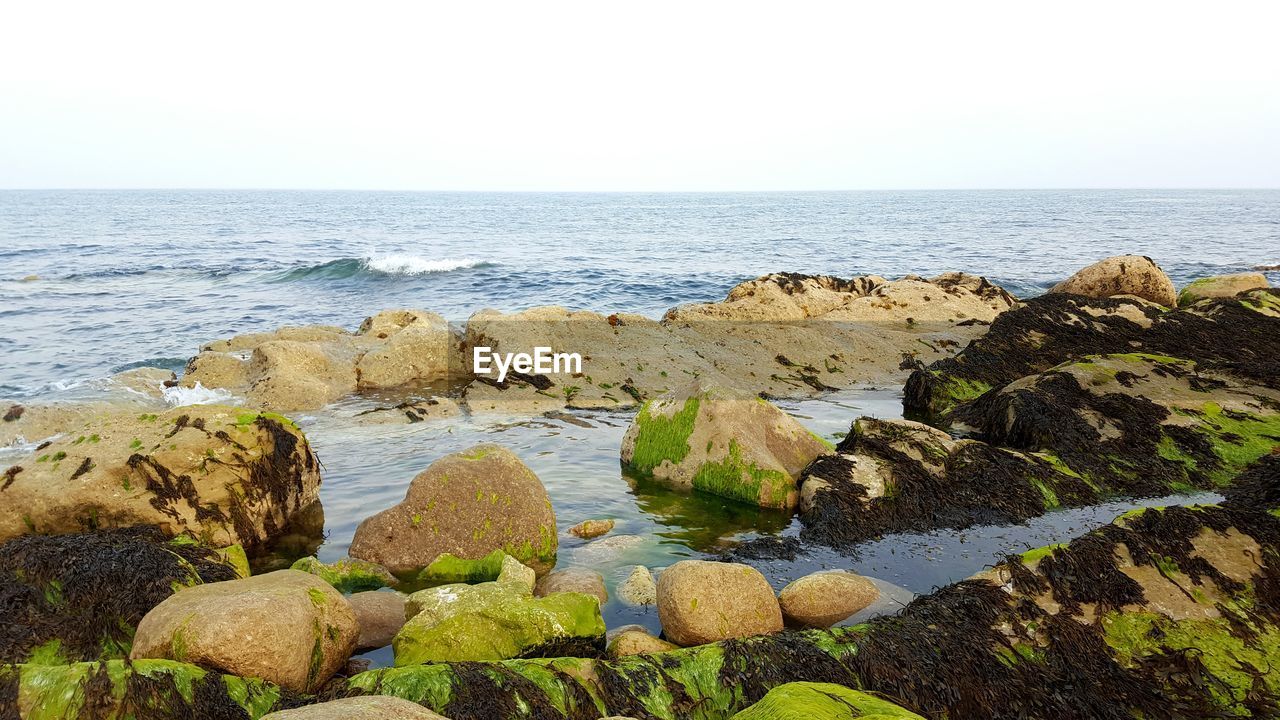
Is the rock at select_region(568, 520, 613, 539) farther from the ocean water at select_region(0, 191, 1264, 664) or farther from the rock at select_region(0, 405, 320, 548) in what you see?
the rock at select_region(0, 405, 320, 548)

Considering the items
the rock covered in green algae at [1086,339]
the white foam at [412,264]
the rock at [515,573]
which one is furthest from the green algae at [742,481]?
the white foam at [412,264]

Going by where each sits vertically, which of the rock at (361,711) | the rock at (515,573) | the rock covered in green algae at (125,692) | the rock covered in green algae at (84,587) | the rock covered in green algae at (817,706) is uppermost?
the rock at (361,711)

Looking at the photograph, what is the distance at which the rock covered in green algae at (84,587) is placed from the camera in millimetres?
4543

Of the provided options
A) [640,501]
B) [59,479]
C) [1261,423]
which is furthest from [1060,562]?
[59,479]

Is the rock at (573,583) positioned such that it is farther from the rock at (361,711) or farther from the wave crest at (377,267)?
the wave crest at (377,267)

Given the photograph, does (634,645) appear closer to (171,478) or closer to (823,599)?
(823,599)

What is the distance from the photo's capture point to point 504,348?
1242 cm

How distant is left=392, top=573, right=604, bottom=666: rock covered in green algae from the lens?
14.2 ft

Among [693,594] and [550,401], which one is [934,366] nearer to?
[550,401]

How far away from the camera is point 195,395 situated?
11797mm

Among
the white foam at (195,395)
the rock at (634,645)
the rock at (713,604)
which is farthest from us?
the white foam at (195,395)

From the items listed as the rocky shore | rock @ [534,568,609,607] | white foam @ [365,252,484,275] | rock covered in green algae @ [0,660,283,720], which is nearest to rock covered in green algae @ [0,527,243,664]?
the rocky shore

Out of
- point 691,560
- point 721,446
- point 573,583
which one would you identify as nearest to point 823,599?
point 691,560

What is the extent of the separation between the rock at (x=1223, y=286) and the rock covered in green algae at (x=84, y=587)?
57.3 ft
